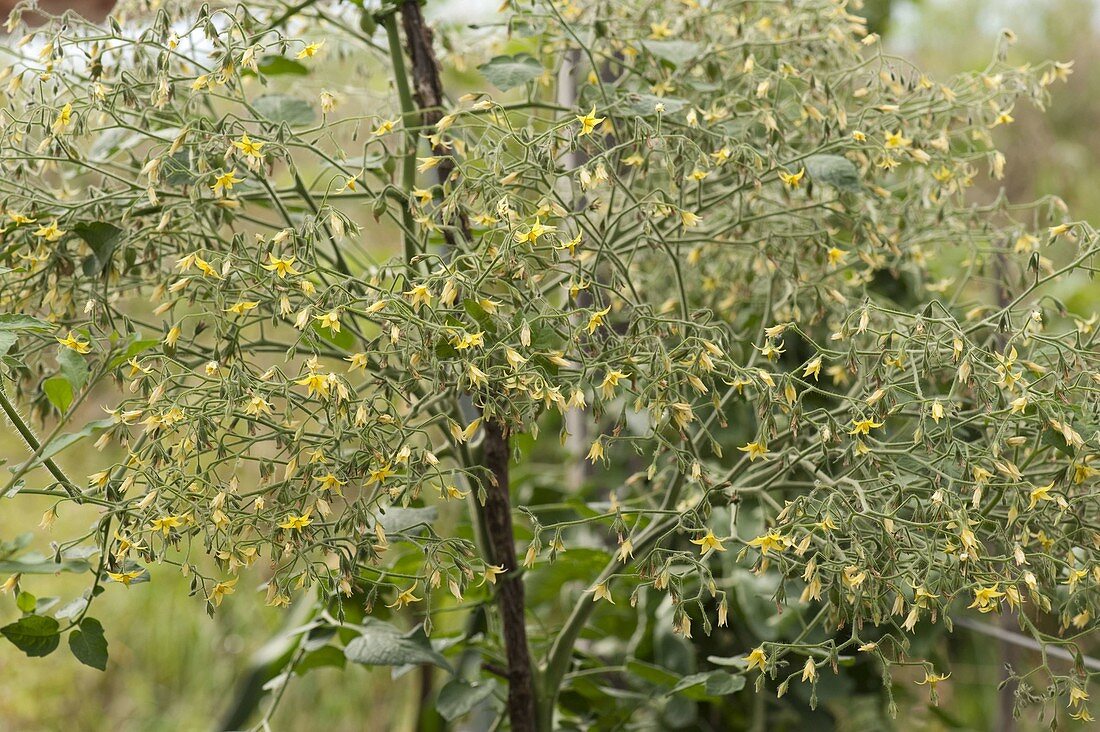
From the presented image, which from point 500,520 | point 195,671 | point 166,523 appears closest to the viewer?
point 166,523

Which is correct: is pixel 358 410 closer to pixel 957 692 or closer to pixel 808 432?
pixel 808 432

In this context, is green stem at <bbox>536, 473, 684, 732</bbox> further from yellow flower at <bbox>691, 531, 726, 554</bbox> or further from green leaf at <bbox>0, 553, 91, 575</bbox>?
green leaf at <bbox>0, 553, 91, 575</bbox>

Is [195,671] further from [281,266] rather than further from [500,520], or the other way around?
[281,266]

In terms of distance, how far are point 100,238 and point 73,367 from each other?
0.41 ft

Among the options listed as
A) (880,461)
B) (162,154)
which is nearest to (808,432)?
(880,461)

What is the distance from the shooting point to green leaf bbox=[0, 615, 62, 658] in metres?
0.67

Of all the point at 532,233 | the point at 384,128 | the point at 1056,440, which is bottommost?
the point at 1056,440

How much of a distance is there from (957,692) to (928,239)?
162 centimetres

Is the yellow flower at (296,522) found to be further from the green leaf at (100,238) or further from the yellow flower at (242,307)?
the green leaf at (100,238)

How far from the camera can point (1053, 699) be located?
0.65 metres

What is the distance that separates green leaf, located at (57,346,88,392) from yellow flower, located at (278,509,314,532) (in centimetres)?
16

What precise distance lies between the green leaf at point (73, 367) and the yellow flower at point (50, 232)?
101mm

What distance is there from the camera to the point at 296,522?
1.98 feet

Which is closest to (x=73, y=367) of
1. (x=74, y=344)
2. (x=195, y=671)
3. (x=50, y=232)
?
(x=74, y=344)
